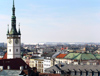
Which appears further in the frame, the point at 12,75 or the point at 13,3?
the point at 13,3

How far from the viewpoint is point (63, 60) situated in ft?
477

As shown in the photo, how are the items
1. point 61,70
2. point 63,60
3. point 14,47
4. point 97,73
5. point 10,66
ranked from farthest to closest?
point 63,60, point 14,47, point 10,66, point 61,70, point 97,73

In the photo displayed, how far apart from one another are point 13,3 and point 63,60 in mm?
35856

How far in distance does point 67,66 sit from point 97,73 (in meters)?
10.8

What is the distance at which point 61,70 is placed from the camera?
8869cm

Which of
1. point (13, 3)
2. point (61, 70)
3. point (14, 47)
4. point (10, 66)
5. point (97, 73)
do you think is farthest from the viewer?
point (13, 3)

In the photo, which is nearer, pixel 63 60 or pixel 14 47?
pixel 14 47

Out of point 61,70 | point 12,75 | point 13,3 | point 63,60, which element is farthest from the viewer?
point 63,60

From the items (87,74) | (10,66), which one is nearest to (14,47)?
(10,66)

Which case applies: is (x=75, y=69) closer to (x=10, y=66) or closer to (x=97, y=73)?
(x=97, y=73)

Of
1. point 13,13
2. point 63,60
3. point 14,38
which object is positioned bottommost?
point 63,60

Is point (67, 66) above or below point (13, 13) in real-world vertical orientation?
below

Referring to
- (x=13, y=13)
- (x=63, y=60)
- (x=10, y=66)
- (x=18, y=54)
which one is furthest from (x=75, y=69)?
(x=63, y=60)

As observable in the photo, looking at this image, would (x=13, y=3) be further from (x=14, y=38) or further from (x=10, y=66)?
(x=10, y=66)
